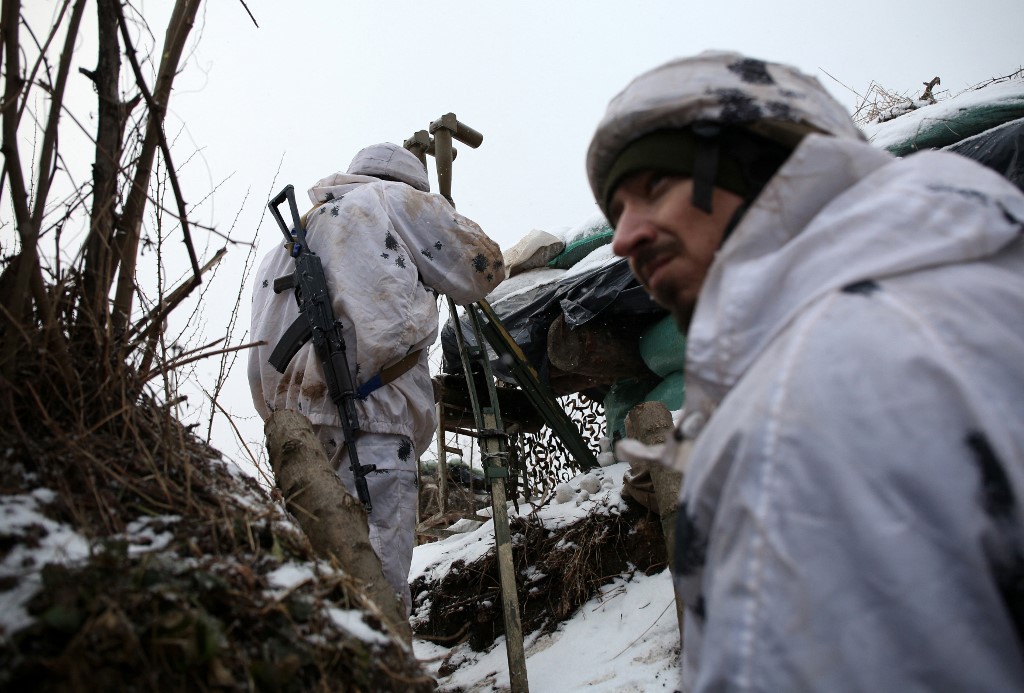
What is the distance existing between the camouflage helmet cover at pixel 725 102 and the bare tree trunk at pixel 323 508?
113cm

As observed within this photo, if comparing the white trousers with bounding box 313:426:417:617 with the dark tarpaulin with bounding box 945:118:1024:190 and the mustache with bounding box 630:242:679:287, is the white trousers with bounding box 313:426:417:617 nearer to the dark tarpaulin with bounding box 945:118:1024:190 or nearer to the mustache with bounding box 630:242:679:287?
the mustache with bounding box 630:242:679:287

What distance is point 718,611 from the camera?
2.71 feet

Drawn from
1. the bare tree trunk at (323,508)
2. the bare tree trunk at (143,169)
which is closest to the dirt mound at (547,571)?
the bare tree trunk at (323,508)

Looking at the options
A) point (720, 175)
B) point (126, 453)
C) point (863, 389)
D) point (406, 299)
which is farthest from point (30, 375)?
point (406, 299)

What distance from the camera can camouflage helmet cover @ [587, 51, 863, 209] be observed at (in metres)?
1.18

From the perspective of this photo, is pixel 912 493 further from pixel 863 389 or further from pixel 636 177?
pixel 636 177

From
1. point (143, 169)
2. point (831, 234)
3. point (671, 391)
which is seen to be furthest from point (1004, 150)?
point (143, 169)

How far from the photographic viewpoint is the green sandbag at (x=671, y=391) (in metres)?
4.66

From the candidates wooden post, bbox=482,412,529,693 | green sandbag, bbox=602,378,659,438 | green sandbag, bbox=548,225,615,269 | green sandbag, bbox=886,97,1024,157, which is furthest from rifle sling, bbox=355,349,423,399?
green sandbag, bbox=548,225,615,269

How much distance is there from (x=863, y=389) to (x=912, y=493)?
0.38ft

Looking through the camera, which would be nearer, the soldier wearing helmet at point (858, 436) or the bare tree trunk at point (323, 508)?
the soldier wearing helmet at point (858, 436)

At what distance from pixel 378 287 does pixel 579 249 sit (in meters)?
3.36

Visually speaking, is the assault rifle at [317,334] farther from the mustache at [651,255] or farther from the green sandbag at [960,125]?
the green sandbag at [960,125]

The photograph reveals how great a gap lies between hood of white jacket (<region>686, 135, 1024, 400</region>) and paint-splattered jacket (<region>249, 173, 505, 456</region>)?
2193mm
